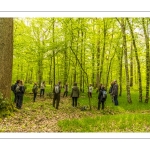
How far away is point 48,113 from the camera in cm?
1123

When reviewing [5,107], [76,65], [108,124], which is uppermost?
[76,65]

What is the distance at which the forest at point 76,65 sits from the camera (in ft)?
30.2

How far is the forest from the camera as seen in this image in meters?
9.21

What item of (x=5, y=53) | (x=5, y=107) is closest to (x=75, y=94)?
(x=5, y=107)

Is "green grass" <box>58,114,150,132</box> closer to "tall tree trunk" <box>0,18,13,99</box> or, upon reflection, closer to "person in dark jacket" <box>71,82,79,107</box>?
"tall tree trunk" <box>0,18,13,99</box>

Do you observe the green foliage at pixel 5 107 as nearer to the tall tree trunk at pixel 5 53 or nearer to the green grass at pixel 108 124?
the tall tree trunk at pixel 5 53

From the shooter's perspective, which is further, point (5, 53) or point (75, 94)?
point (75, 94)

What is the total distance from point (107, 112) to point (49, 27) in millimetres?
8317

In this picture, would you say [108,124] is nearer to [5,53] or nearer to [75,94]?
[75,94]

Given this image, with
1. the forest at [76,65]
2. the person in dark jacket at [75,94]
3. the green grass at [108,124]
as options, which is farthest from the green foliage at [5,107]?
the person in dark jacket at [75,94]

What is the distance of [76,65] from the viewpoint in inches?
683
